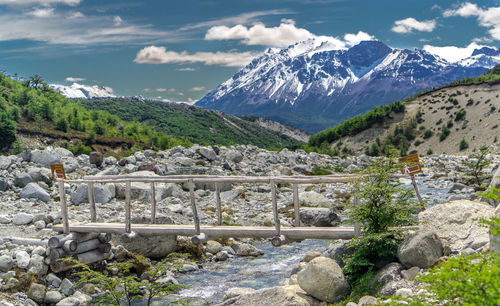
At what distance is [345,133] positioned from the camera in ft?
381

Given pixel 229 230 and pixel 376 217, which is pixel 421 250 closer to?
pixel 376 217

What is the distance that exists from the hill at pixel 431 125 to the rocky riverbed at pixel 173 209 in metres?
61.6

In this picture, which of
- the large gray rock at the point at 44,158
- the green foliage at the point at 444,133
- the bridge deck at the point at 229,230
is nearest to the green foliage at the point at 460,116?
the green foliage at the point at 444,133

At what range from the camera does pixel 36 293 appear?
39.7 ft

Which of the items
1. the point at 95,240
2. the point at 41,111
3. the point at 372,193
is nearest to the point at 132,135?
the point at 41,111

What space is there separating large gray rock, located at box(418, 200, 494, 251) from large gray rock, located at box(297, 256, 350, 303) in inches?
107

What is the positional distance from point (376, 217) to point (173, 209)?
44.6ft

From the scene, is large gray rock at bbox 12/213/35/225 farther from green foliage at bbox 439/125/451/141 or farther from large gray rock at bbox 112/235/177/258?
green foliage at bbox 439/125/451/141

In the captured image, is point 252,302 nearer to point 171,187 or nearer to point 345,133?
point 171,187

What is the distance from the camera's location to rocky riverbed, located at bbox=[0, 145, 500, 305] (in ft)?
36.0

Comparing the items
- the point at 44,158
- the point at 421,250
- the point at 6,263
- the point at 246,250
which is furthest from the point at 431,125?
the point at 6,263

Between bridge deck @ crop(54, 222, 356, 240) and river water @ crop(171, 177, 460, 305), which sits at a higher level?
bridge deck @ crop(54, 222, 356, 240)

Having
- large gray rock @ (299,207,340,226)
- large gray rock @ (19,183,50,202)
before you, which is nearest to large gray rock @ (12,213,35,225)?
large gray rock @ (19,183,50,202)

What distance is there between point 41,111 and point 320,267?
5634 centimetres
